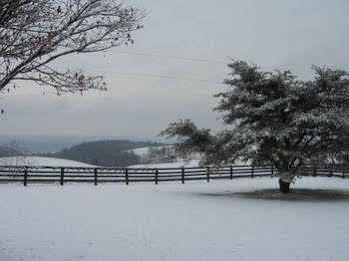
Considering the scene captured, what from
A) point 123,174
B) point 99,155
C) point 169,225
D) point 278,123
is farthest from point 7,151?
point 99,155

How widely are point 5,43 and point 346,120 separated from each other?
18.2 m

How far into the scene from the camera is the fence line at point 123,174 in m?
28.5

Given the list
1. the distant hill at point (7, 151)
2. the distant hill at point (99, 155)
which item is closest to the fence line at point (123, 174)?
the distant hill at point (7, 151)

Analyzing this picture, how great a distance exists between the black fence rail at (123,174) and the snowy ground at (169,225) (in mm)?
1912

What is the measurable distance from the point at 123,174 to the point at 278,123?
465 inches

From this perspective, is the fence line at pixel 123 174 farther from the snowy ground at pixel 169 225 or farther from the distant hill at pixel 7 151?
the distant hill at pixel 7 151

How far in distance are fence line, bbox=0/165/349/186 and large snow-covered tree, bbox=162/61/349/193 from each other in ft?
3.29

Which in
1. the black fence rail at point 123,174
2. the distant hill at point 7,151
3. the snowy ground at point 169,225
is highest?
the distant hill at point 7,151

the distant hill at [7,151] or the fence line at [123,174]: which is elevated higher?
the distant hill at [7,151]

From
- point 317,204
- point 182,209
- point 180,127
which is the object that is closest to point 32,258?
point 182,209

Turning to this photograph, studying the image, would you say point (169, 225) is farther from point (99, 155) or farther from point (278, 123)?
point (99, 155)

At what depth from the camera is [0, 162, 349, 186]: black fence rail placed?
28.5 m

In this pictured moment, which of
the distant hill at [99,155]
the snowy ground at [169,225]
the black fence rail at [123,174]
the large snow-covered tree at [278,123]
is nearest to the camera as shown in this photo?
the snowy ground at [169,225]

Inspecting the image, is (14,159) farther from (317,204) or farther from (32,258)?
(32,258)
